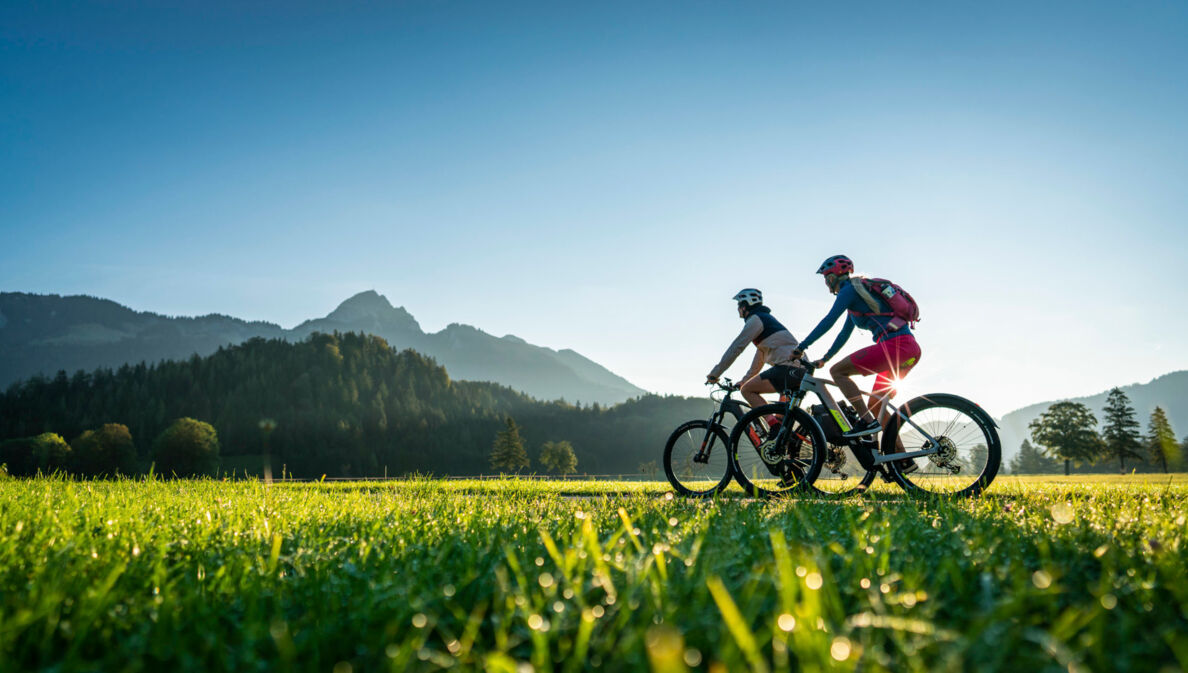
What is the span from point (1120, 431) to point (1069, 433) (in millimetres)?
6094

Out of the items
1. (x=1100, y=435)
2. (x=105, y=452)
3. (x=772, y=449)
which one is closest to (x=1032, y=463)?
(x=1100, y=435)

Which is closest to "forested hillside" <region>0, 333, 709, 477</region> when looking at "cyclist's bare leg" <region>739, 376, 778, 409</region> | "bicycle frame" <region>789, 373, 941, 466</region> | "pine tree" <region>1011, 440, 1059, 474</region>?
"pine tree" <region>1011, 440, 1059, 474</region>

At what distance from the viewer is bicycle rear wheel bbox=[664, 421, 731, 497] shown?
8.32 meters

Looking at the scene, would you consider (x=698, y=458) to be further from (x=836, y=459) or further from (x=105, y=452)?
(x=105, y=452)

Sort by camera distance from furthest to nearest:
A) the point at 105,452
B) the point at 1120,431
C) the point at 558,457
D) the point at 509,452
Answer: the point at 558,457 < the point at 105,452 < the point at 509,452 < the point at 1120,431

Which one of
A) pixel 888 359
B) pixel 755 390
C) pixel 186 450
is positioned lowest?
pixel 186 450

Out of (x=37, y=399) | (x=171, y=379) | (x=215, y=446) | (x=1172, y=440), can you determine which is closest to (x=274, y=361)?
(x=171, y=379)

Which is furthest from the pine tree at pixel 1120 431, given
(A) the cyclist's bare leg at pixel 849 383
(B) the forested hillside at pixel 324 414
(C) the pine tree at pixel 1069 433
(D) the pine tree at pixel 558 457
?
(B) the forested hillside at pixel 324 414

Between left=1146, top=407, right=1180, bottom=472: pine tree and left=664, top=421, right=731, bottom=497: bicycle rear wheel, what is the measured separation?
80481mm

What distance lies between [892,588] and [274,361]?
711ft

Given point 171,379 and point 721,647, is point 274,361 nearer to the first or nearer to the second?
point 171,379

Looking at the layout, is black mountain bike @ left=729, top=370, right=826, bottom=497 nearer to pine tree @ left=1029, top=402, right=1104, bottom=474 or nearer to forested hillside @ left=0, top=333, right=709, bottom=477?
pine tree @ left=1029, top=402, right=1104, bottom=474

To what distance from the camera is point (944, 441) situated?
287 inches

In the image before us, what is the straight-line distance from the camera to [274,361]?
632 feet
